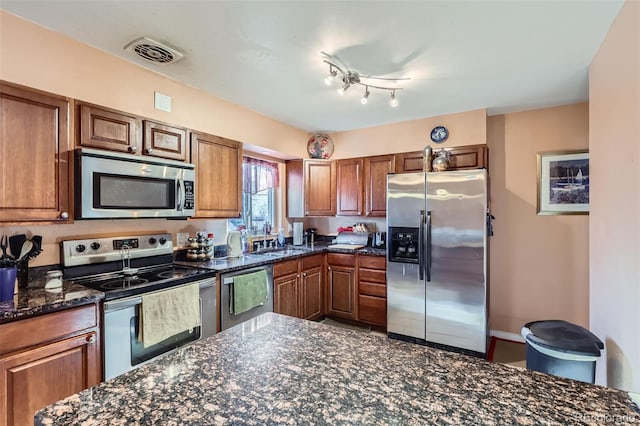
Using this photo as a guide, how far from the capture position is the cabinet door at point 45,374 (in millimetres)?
1405

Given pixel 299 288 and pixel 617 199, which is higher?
pixel 617 199

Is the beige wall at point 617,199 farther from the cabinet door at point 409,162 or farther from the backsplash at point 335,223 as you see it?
the backsplash at point 335,223

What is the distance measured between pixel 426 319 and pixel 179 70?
3184 millimetres

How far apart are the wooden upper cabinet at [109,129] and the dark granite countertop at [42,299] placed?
899mm

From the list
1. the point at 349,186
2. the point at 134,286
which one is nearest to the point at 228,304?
the point at 134,286

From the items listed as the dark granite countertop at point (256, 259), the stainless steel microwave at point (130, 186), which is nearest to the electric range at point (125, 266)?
the dark granite countertop at point (256, 259)

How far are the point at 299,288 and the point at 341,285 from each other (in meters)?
0.58

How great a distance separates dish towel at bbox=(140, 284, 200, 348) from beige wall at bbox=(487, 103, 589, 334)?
3.17m

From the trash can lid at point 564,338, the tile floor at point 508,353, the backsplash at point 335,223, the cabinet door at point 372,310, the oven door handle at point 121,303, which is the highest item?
the backsplash at point 335,223

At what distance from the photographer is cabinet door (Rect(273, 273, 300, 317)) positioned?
10.2 ft

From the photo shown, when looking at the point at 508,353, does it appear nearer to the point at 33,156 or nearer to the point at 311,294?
the point at 311,294

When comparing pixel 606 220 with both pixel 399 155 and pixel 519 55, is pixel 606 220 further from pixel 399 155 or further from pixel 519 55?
pixel 399 155

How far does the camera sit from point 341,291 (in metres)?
3.72

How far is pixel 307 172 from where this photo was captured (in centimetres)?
414
